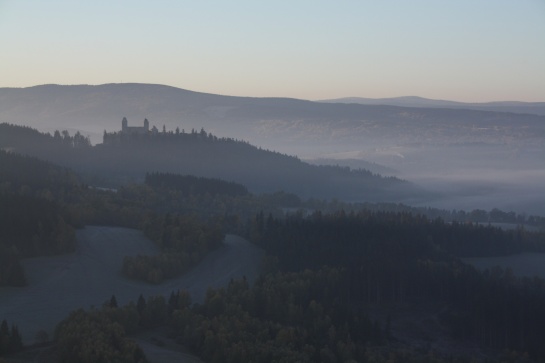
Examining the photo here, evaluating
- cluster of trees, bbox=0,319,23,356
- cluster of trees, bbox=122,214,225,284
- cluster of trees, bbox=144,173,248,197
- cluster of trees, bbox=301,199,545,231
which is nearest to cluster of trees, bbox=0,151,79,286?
cluster of trees, bbox=122,214,225,284

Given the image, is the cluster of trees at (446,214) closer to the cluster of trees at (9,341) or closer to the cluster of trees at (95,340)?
the cluster of trees at (95,340)

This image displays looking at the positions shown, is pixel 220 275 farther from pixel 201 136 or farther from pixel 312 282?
pixel 201 136

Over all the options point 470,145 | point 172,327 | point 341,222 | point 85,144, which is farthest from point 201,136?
point 470,145

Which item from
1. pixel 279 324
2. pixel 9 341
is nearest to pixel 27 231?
pixel 279 324

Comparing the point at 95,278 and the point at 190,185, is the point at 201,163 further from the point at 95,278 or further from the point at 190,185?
the point at 95,278

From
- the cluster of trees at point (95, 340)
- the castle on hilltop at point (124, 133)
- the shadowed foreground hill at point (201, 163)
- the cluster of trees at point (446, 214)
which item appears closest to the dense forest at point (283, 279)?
the cluster of trees at point (95, 340)

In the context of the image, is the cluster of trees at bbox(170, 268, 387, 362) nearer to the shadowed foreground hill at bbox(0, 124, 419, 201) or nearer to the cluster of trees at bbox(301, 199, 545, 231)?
the cluster of trees at bbox(301, 199, 545, 231)
